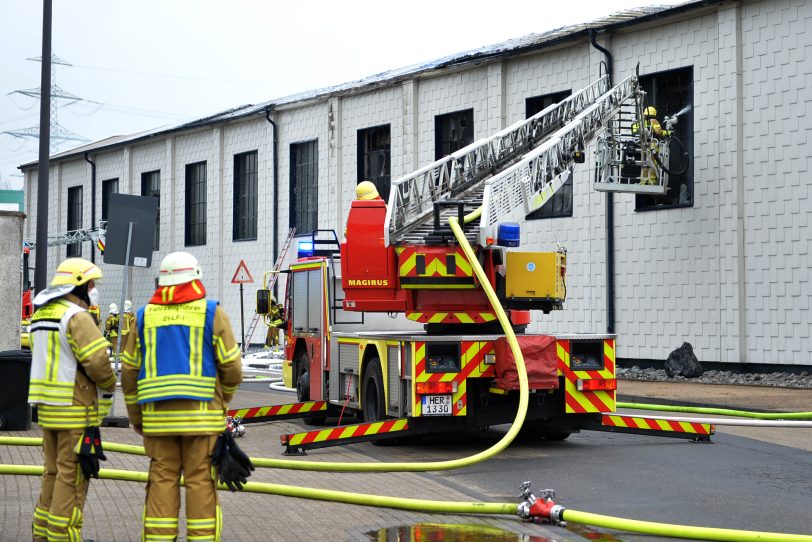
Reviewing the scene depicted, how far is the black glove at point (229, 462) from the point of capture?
675cm

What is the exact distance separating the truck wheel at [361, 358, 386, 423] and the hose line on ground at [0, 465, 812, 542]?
4690mm

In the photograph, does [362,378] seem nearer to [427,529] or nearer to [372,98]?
[427,529]

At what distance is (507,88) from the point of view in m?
29.4

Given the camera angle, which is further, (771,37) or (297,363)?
(771,37)

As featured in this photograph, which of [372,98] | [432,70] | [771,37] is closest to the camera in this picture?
[771,37]

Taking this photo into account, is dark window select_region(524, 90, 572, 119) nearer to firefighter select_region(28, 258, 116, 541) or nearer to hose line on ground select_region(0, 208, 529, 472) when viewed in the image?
hose line on ground select_region(0, 208, 529, 472)

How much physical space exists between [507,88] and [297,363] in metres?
13.3

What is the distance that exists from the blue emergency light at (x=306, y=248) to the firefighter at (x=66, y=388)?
10195 millimetres

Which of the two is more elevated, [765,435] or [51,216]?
[51,216]

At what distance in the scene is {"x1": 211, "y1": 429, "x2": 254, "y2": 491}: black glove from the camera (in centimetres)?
675

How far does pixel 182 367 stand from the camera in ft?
22.2

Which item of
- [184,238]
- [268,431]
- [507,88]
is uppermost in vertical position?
[507,88]

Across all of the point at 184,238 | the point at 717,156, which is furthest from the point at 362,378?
the point at 184,238

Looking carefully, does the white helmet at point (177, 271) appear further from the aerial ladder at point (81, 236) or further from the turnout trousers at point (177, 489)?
the aerial ladder at point (81, 236)
